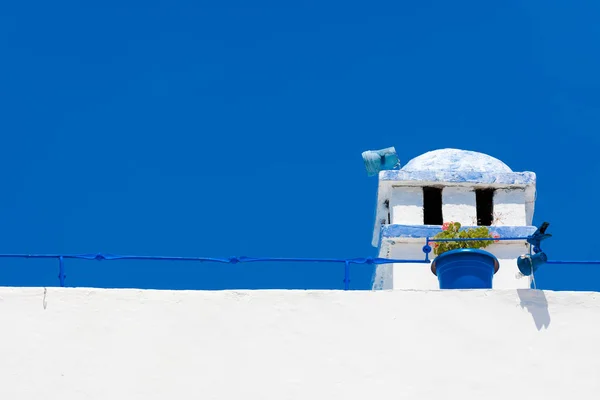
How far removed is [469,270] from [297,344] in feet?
4.77

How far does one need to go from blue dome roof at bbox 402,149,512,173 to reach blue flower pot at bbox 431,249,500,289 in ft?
20.5

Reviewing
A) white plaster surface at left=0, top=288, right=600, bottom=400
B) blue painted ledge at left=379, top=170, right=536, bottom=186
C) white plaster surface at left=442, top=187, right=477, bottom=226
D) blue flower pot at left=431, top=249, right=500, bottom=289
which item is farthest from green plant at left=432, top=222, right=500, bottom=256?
white plaster surface at left=0, top=288, right=600, bottom=400

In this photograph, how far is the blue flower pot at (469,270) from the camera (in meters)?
8.18

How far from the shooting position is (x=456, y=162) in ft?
48.1

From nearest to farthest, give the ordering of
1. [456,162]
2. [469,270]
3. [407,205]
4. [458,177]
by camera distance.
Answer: [469,270] < [407,205] < [458,177] < [456,162]

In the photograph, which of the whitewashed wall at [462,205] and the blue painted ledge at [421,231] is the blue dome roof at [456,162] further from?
the blue painted ledge at [421,231]

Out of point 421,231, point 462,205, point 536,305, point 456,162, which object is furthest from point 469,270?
point 456,162

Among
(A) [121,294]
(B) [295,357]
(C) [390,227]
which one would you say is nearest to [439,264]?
(B) [295,357]

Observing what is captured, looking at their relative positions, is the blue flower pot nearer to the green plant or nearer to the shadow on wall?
the shadow on wall

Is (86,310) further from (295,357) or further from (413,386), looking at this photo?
(413,386)

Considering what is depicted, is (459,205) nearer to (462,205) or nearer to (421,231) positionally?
(462,205)

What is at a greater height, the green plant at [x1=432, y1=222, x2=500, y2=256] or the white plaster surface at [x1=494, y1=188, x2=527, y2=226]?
the white plaster surface at [x1=494, y1=188, x2=527, y2=226]

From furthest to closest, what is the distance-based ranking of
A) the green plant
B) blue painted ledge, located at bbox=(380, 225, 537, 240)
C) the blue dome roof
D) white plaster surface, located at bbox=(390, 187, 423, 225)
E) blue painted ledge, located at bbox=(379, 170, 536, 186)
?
the blue dome roof < blue painted ledge, located at bbox=(379, 170, 536, 186) < white plaster surface, located at bbox=(390, 187, 423, 225) < blue painted ledge, located at bbox=(380, 225, 537, 240) < the green plant

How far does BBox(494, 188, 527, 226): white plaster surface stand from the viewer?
1421 centimetres
